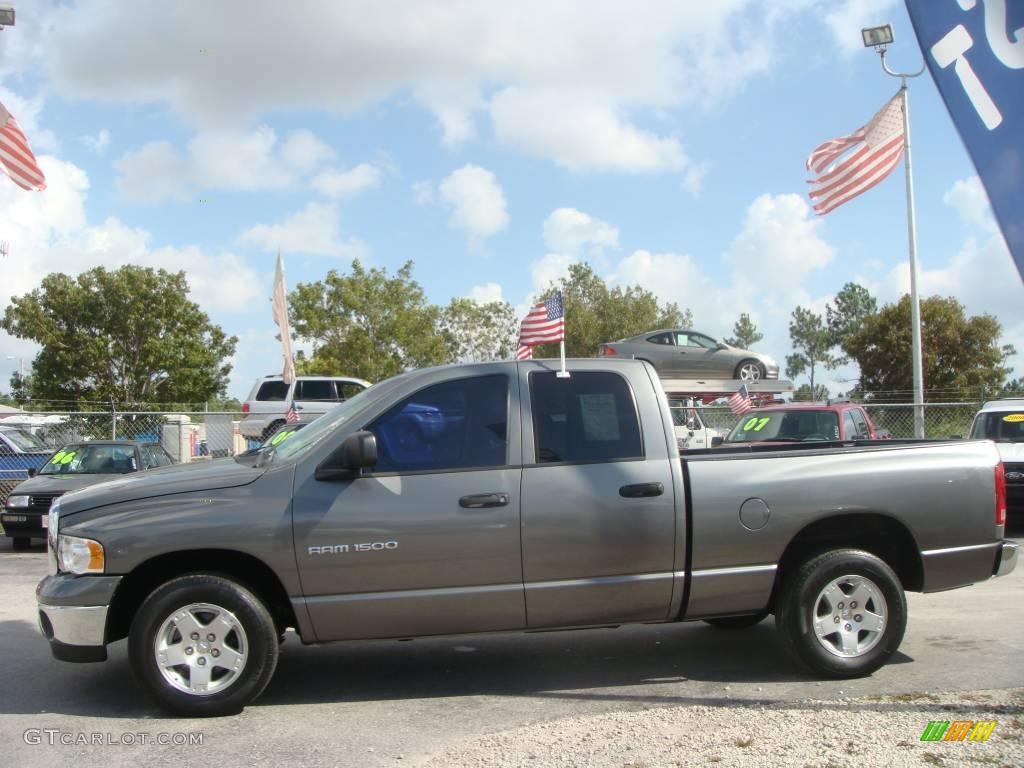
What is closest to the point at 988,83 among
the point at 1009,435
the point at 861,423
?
the point at 861,423

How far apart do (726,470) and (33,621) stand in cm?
583

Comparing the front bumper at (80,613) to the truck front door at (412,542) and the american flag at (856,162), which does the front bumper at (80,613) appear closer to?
the truck front door at (412,542)

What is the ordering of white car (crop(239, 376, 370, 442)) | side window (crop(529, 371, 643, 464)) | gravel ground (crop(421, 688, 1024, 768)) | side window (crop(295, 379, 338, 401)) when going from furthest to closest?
side window (crop(295, 379, 338, 401))
white car (crop(239, 376, 370, 442))
side window (crop(529, 371, 643, 464))
gravel ground (crop(421, 688, 1024, 768))

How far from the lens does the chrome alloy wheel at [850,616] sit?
18.1ft

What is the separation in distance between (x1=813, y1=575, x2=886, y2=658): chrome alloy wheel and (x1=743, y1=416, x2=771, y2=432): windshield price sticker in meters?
7.22

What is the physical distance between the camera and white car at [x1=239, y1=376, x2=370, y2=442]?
21.7m

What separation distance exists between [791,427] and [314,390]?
529 inches

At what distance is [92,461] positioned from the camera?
13297mm

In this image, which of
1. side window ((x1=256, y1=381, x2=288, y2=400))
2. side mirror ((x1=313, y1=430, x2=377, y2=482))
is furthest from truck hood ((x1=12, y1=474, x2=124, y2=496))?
side window ((x1=256, y1=381, x2=288, y2=400))

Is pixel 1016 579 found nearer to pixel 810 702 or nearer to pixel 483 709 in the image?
pixel 810 702

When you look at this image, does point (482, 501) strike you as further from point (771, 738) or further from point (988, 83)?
point (988, 83)

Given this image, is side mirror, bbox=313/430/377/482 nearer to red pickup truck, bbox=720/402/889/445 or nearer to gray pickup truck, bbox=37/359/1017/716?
gray pickup truck, bbox=37/359/1017/716

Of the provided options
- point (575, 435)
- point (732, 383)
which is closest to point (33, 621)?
point (575, 435)

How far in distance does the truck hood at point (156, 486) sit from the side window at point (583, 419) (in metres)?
1.66
